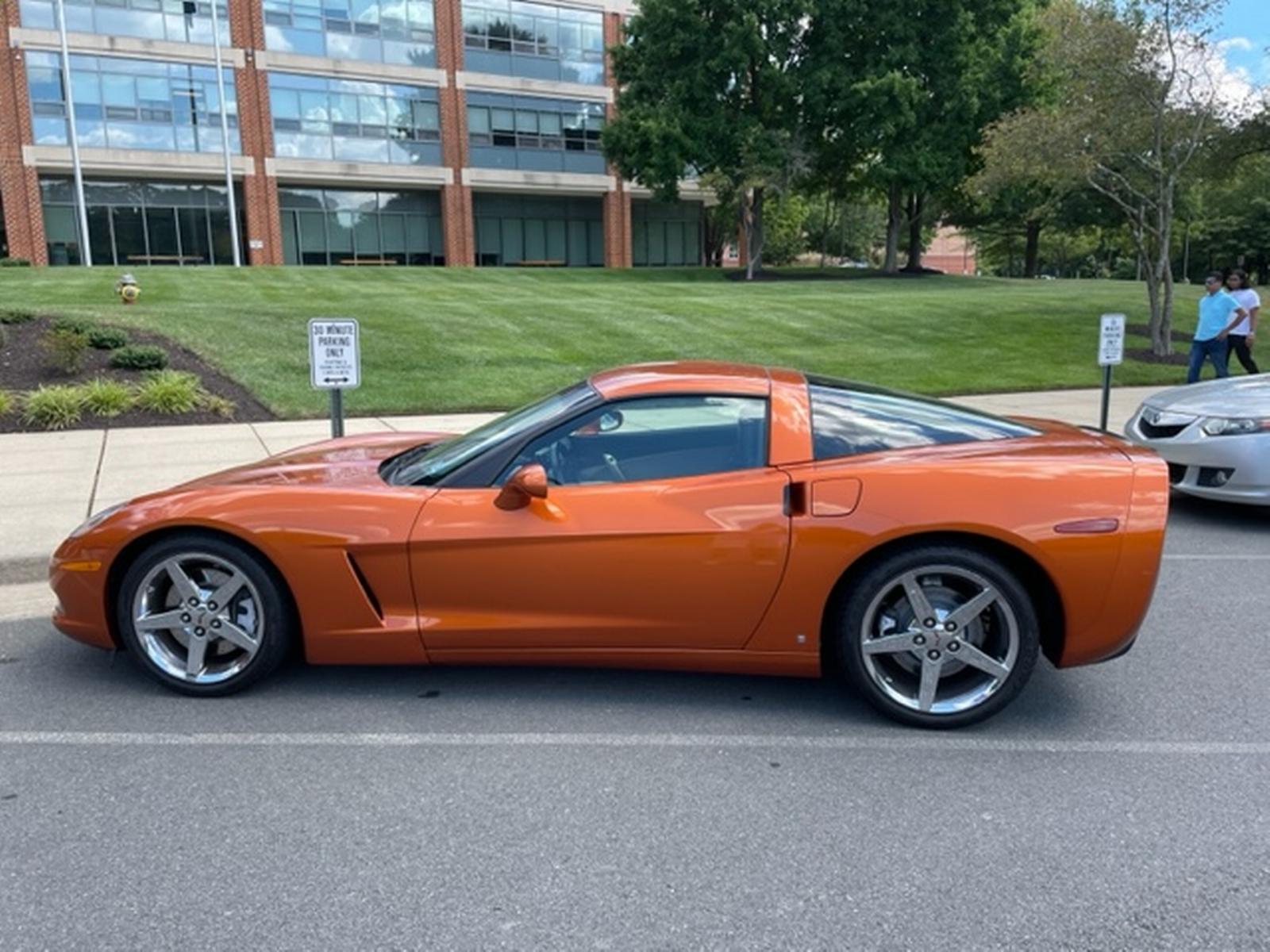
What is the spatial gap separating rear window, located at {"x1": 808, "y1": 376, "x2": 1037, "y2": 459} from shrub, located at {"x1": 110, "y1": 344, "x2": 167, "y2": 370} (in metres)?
9.99

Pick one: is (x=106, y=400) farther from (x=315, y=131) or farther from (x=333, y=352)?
(x=315, y=131)

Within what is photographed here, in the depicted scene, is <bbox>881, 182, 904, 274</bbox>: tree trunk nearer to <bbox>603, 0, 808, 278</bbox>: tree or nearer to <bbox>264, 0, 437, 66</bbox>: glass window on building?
<bbox>603, 0, 808, 278</bbox>: tree

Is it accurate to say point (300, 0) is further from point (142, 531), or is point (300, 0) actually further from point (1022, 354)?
point (142, 531)

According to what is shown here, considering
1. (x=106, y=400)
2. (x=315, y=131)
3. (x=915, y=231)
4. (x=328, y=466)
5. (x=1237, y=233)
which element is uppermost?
(x=315, y=131)

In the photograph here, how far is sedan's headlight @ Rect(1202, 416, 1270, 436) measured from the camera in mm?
6824

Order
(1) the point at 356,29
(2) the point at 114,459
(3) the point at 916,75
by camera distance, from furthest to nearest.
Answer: (1) the point at 356,29, (3) the point at 916,75, (2) the point at 114,459

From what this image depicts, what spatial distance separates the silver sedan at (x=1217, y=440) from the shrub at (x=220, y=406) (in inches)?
351

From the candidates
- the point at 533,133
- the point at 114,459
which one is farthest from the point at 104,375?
the point at 533,133

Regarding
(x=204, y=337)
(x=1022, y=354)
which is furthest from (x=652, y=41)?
(x=204, y=337)

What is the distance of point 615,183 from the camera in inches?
1628

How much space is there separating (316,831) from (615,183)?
40.6 metres

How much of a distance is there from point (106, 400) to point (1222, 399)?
1041 centimetres

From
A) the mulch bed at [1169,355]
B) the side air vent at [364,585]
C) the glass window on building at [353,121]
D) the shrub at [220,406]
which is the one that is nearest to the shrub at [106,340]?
the shrub at [220,406]

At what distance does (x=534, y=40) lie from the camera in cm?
3856
